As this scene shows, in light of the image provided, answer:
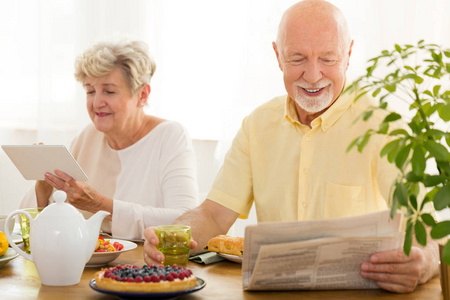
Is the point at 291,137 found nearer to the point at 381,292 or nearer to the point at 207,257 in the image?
the point at 207,257

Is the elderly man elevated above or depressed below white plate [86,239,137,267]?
above

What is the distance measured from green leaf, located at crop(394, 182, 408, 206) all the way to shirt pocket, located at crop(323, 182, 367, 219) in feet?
2.73

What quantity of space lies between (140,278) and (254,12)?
2315 mm

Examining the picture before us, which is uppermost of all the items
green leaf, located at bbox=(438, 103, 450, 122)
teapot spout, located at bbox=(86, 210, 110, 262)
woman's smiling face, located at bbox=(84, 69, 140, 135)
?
green leaf, located at bbox=(438, 103, 450, 122)

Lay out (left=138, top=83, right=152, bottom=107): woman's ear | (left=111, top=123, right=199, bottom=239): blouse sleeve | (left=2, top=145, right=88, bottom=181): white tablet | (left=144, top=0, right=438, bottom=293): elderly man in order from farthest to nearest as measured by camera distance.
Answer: (left=138, top=83, right=152, bottom=107): woman's ear
(left=111, top=123, right=199, bottom=239): blouse sleeve
(left=2, top=145, right=88, bottom=181): white tablet
(left=144, top=0, right=438, bottom=293): elderly man

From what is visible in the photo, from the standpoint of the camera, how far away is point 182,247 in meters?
1.50

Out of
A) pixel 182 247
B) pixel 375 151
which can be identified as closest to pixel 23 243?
pixel 182 247

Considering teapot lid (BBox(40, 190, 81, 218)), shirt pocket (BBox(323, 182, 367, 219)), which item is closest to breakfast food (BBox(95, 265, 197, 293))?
teapot lid (BBox(40, 190, 81, 218))

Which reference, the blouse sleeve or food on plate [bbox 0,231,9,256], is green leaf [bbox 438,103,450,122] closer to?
food on plate [bbox 0,231,9,256]

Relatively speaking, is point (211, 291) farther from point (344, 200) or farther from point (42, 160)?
point (42, 160)

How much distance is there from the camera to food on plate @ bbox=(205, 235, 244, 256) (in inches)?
62.6

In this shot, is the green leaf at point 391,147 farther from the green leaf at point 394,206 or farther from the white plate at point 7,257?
the white plate at point 7,257

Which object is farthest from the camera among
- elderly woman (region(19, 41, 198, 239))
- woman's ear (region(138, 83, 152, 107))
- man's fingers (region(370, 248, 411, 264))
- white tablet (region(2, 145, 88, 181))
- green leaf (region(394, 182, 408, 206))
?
woman's ear (region(138, 83, 152, 107))

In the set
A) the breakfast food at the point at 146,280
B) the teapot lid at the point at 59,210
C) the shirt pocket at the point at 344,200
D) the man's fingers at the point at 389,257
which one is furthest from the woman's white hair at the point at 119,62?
the man's fingers at the point at 389,257
